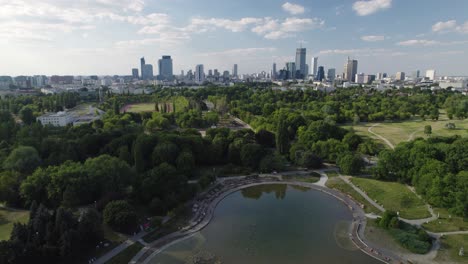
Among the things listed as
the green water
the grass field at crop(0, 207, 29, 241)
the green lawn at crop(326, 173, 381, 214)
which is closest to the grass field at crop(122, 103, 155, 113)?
the grass field at crop(0, 207, 29, 241)

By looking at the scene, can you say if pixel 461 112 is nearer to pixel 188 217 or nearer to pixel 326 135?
pixel 326 135

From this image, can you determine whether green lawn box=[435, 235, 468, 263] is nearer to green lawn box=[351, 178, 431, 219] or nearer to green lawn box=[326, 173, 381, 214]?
green lawn box=[351, 178, 431, 219]

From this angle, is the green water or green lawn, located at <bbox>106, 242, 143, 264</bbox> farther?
the green water

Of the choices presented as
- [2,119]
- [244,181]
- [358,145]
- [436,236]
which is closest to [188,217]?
[244,181]

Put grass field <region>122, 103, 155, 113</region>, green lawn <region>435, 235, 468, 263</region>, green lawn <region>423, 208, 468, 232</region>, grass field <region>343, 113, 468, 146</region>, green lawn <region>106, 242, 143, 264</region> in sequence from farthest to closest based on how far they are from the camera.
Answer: grass field <region>122, 103, 155, 113</region>
grass field <region>343, 113, 468, 146</region>
green lawn <region>423, 208, 468, 232</region>
green lawn <region>435, 235, 468, 263</region>
green lawn <region>106, 242, 143, 264</region>

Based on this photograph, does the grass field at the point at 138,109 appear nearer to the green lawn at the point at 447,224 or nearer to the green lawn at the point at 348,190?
the green lawn at the point at 348,190

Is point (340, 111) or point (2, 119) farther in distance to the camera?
point (340, 111)

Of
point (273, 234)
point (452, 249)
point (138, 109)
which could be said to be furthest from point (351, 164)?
point (138, 109)
